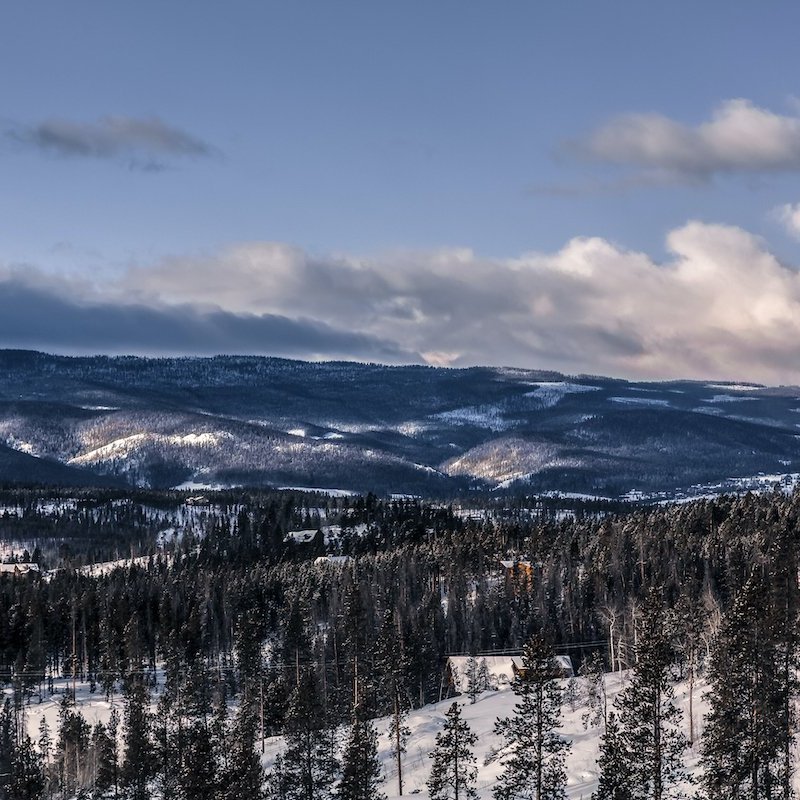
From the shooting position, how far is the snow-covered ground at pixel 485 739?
285 ft

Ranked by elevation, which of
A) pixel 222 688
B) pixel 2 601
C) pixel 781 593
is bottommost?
pixel 222 688

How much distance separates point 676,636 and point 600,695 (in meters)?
10.1

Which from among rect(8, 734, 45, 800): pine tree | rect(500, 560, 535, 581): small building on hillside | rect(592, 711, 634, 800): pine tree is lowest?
rect(8, 734, 45, 800): pine tree

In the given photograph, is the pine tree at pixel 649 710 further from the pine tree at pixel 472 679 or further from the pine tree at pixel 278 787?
the pine tree at pixel 472 679

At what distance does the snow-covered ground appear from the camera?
86938mm

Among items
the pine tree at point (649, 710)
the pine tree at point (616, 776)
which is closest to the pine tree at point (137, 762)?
the pine tree at point (616, 776)

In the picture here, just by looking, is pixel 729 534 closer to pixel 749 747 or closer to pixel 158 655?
pixel 158 655

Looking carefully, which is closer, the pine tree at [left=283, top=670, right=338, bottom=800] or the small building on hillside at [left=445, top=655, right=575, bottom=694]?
the pine tree at [left=283, top=670, right=338, bottom=800]

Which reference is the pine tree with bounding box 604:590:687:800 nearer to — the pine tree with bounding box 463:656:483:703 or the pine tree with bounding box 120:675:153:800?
the pine tree with bounding box 120:675:153:800

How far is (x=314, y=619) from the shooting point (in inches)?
6786

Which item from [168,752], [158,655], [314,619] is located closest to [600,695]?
[168,752]

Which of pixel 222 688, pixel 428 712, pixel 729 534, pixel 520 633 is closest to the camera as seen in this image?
pixel 428 712

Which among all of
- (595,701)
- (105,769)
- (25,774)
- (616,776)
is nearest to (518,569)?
(595,701)

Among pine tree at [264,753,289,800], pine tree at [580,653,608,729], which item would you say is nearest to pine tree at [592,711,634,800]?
pine tree at [264,753,289,800]
